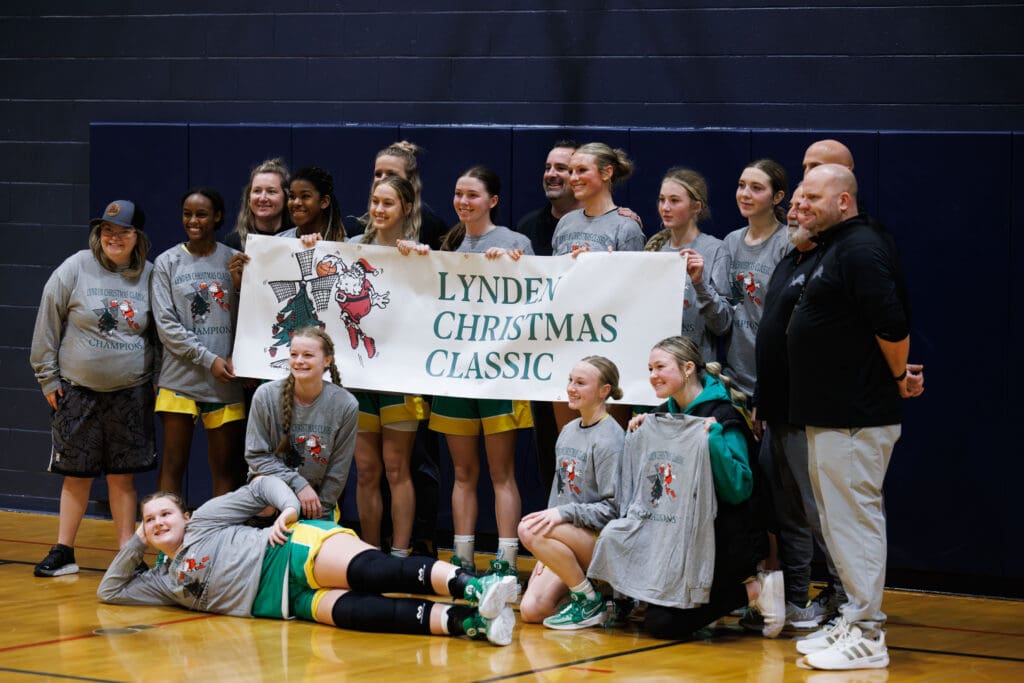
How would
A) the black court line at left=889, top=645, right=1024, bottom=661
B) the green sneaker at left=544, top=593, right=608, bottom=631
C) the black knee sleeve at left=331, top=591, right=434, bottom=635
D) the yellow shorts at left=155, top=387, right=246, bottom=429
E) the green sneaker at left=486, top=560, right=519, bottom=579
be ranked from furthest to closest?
the yellow shorts at left=155, top=387, right=246, bottom=429
the green sneaker at left=486, top=560, right=519, bottom=579
the green sneaker at left=544, top=593, right=608, bottom=631
the black knee sleeve at left=331, top=591, right=434, bottom=635
the black court line at left=889, top=645, right=1024, bottom=661

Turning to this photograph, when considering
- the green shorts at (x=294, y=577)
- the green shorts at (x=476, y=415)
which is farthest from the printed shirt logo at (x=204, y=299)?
the green shorts at (x=294, y=577)

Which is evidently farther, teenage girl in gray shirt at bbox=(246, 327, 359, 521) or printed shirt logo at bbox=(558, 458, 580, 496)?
teenage girl in gray shirt at bbox=(246, 327, 359, 521)

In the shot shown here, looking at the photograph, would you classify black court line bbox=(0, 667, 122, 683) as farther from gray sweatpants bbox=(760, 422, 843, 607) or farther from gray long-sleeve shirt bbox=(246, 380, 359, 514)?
gray sweatpants bbox=(760, 422, 843, 607)

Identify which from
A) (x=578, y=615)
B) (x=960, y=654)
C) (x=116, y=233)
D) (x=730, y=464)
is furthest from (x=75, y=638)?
(x=960, y=654)

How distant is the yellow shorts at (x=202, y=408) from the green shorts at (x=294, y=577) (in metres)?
1.31

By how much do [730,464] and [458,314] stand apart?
5.63ft

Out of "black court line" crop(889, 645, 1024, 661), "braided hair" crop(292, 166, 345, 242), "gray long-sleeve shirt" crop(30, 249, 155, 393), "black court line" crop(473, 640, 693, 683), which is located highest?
"braided hair" crop(292, 166, 345, 242)

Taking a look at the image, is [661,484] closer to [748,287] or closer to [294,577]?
[748,287]

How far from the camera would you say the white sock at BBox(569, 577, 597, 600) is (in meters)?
5.45

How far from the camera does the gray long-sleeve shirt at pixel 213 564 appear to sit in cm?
548

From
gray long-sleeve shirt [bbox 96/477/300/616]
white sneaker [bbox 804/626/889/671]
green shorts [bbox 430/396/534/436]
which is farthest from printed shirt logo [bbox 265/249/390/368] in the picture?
white sneaker [bbox 804/626/889/671]

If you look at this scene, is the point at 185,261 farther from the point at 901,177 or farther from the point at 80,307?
the point at 901,177

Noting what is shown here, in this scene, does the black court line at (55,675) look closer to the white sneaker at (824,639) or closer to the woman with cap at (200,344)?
the woman with cap at (200,344)

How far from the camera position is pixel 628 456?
18.0ft
